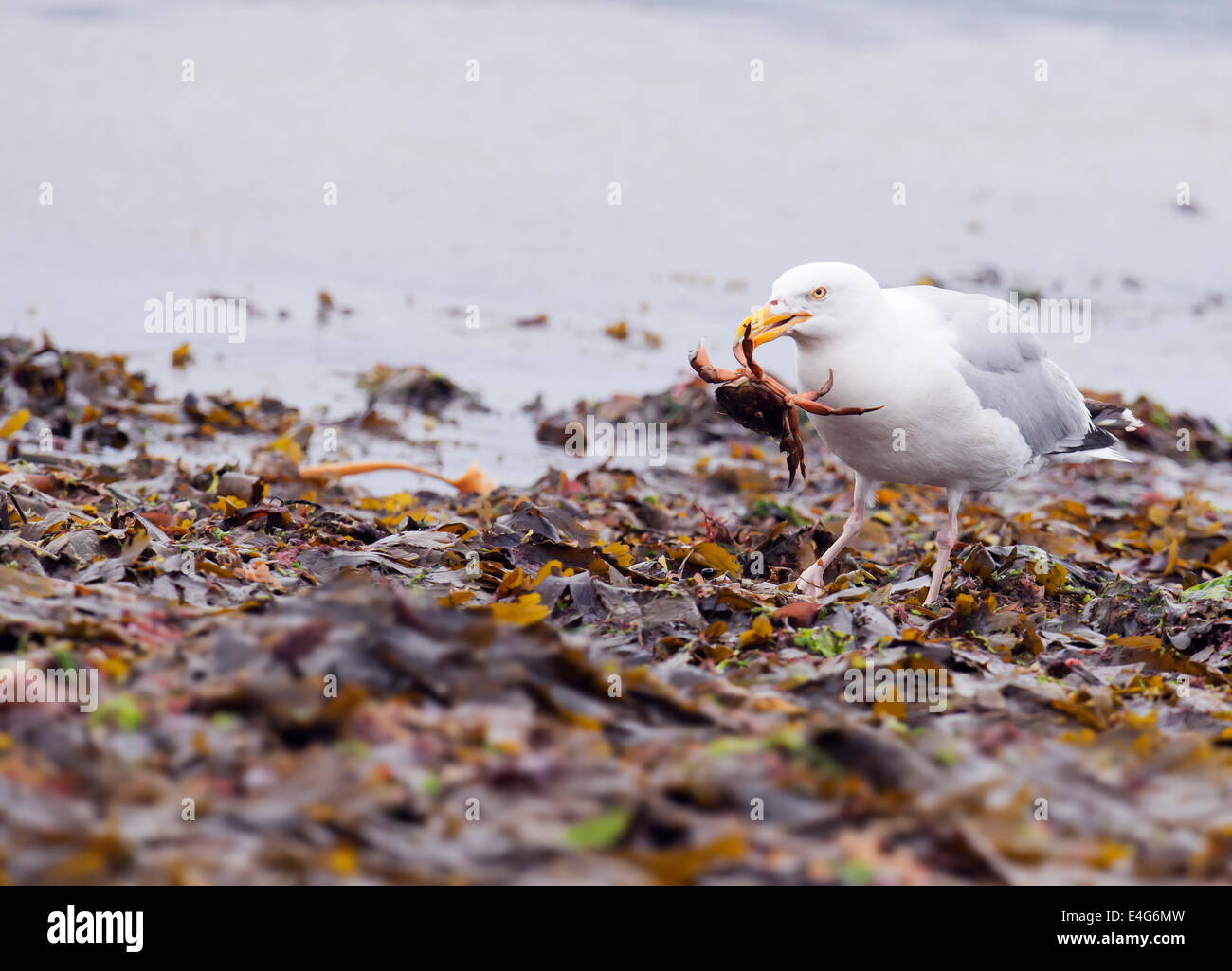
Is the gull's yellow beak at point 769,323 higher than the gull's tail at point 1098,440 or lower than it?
higher

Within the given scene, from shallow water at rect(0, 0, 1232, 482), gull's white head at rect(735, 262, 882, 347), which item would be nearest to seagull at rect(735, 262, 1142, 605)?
gull's white head at rect(735, 262, 882, 347)

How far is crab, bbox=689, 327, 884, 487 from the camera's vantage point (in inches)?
200

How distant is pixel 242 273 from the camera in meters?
11.8

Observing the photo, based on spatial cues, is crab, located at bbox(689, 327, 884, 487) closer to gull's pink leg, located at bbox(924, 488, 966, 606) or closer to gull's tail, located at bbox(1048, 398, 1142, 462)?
gull's pink leg, located at bbox(924, 488, 966, 606)

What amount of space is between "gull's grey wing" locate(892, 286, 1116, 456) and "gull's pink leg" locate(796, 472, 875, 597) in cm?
66

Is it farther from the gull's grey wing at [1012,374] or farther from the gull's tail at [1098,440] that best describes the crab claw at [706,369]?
the gull's tail at [1098,440]

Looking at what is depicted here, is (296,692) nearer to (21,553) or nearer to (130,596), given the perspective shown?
(130,596)

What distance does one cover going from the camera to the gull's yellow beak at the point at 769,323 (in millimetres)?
5012

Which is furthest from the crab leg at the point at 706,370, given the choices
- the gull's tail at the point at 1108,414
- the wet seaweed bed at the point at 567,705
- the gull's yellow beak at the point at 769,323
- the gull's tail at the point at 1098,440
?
the gull's tail at the point at 1108,414

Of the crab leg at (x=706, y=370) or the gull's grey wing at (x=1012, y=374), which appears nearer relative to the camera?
the crab leg at (x=706, y=370)

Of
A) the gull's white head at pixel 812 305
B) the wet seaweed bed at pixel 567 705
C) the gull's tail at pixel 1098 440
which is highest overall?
the gull's white head at pixel 812 305

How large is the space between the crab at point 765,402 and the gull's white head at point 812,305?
0.14 metres

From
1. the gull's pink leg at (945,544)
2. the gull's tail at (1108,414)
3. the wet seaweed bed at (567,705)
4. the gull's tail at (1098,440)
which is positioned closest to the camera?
the wet seaweed bed at (567,705)
